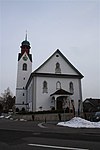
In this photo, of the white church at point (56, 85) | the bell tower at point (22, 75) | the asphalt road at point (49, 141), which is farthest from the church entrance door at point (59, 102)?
the asphalt road at point (49, 141)

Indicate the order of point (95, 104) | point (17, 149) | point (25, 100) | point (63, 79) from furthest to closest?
point (95, 104)
point (25, 100)
point (63, 79)
point (17, 149)

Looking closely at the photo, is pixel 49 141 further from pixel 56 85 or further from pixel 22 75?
pixel 22 75

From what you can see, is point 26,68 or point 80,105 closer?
point 80,105

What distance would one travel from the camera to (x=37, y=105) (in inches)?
1534

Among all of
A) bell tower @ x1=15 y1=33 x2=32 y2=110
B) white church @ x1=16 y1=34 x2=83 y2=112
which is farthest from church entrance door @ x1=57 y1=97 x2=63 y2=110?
bell tower @ x1=15 y1=33 x2=32 y2=110

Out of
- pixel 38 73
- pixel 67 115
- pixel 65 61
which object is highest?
pixel 65 61

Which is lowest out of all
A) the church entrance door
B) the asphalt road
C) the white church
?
the asphalt road

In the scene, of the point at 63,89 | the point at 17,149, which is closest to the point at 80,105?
the point at 63,89

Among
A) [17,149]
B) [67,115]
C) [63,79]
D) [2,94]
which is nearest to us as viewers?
[17,149]

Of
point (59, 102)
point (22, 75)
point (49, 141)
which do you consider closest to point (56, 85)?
point (59, 102)

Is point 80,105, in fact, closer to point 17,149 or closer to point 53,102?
point 53,102

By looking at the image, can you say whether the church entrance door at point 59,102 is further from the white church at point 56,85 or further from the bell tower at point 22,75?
the bell tower at point 22,75

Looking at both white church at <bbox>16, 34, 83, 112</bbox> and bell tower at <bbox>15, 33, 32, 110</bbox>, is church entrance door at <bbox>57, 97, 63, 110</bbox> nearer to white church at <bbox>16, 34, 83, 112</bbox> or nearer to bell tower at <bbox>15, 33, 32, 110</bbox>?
white church at <bbox>16, 34, 83, 112</bbox>

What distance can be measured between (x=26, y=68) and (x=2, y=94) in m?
31.5
